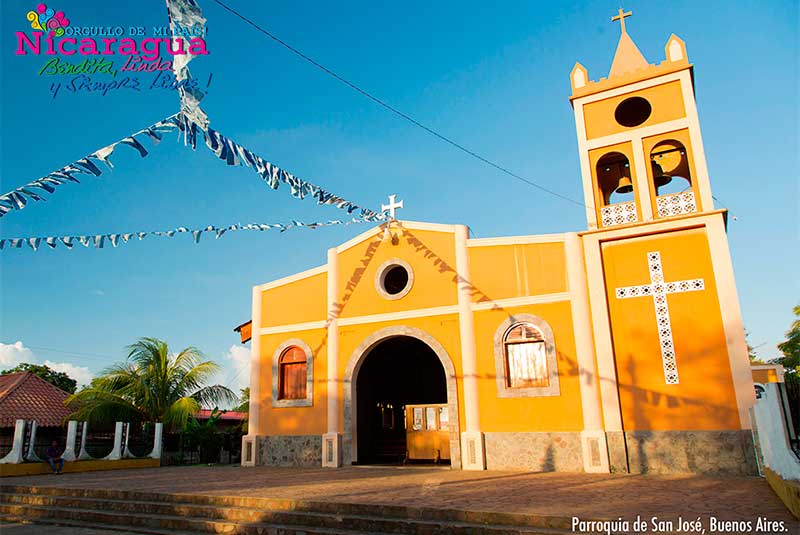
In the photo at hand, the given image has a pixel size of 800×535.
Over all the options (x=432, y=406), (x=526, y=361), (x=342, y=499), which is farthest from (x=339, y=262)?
(x=342, y=499)

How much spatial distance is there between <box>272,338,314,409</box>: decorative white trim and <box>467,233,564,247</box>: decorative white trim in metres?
5.89

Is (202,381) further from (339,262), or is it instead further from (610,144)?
(610,144)

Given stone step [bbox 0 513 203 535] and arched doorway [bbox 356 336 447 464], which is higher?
arched doorway [bbox 356 336 447 464]

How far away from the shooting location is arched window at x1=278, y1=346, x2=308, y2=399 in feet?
53.7

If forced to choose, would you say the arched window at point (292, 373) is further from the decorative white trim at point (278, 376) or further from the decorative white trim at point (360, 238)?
the decorative white trim at point (360, 238)

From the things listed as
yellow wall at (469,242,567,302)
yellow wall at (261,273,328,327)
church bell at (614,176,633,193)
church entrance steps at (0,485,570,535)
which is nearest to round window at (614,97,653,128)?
church bell at (614,176,633,193)

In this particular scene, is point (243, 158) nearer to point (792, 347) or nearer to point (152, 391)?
point (152, 391)

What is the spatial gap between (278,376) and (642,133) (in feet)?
39.8

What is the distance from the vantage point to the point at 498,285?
45.5ft

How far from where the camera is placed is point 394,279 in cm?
1600

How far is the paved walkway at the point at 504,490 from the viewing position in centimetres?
695

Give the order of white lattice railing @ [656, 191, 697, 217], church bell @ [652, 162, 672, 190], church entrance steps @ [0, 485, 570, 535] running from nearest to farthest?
church entrance steps @ [0, 485, 570, 535] → white lattice railing @ [656, 191, 697, 217] → church bell @ [652, 162, 672, 190]

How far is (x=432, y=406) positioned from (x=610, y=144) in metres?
8.39

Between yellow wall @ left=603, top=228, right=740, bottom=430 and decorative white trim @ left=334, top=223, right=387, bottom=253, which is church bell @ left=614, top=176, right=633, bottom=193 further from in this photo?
decorative white trim @ left=334, top=223, right=387, bottom=253
